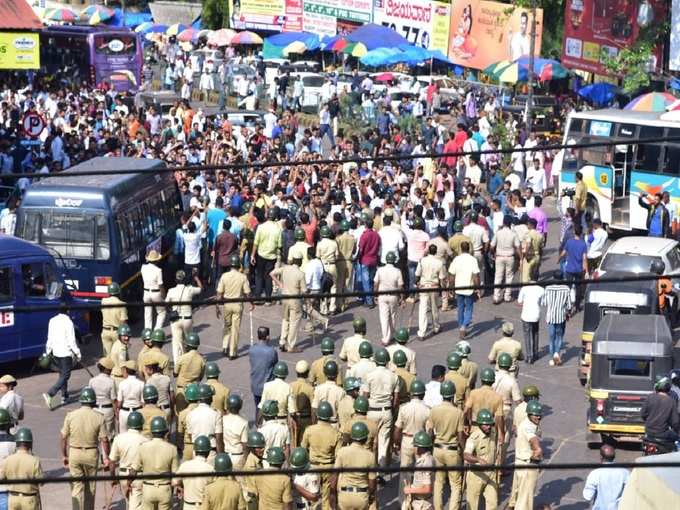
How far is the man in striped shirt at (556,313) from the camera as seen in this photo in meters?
19.0

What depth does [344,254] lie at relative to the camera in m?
21.8

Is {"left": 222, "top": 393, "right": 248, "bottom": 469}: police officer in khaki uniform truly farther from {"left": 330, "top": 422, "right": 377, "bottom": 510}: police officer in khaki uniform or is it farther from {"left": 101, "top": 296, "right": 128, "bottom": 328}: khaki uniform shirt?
{"left": 101, "top": 296, "right": 128, "bottom": 328}: khaki uniform shirt

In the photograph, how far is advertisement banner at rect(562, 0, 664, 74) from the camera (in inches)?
1500

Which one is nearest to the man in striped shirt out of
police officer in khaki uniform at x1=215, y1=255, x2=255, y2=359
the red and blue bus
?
police officer in khaki uniform at x1=215, y1=255, x2=255, y2=359

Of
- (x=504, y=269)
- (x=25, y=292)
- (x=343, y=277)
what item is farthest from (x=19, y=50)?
(x=504, y=269)

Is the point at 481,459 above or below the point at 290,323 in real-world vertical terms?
above

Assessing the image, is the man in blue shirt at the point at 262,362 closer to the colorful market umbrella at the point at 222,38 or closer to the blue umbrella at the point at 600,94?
the blue umbrella at the point at 600,94

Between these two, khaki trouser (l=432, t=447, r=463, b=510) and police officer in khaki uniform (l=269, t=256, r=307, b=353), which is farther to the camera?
police officer in khaki uniform (l=269, t=256, r=307, b=353)

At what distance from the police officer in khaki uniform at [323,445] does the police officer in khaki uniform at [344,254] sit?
7.96 m

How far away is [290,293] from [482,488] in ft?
20.1

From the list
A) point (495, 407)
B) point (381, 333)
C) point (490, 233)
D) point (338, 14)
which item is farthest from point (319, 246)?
point (338, 14)

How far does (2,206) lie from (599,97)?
19.5 m

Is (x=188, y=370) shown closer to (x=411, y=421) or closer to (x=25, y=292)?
(x=411, y=421)

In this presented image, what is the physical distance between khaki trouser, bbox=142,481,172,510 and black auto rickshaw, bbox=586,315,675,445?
5156 millimetres
